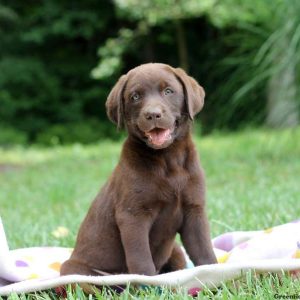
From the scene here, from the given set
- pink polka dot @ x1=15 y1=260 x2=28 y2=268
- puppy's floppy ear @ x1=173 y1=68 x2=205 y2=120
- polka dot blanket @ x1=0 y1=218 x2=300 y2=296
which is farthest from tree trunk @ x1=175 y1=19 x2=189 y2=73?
puppy's floppy ear @ x1=173 y1=68 x2=205 y2=120

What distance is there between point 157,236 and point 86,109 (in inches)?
663

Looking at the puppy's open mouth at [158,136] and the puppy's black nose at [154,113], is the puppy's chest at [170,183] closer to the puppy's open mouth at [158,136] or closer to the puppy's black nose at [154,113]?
the puppy's open mouth at [158,136]

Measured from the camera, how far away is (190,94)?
288cm

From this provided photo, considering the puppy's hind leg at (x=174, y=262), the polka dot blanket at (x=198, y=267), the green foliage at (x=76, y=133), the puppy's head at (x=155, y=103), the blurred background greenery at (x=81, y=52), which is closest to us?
the polka dot blanket at (x=198, y=267)

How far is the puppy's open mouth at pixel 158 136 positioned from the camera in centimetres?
276

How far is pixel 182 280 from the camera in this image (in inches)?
102

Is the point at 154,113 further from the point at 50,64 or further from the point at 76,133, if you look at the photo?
the point at 50,64

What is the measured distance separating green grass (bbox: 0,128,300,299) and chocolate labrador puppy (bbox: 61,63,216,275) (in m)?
0.30

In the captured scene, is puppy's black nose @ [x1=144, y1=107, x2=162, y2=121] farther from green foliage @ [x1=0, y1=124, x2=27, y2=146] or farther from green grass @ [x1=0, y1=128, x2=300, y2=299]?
green foliage @ [x1=0, y1=124, x2=27, y2=146]

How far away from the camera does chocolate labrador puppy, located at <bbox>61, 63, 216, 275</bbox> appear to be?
2.76 meters

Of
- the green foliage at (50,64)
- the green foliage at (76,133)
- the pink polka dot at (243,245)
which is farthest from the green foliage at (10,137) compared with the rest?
the pink polka dot at (243,245)

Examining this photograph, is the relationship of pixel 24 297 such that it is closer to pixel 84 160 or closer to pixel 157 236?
pixel 157 236

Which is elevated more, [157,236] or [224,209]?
[157,236]

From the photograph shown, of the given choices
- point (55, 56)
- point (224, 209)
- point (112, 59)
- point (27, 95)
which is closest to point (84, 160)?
point (224, 209)
